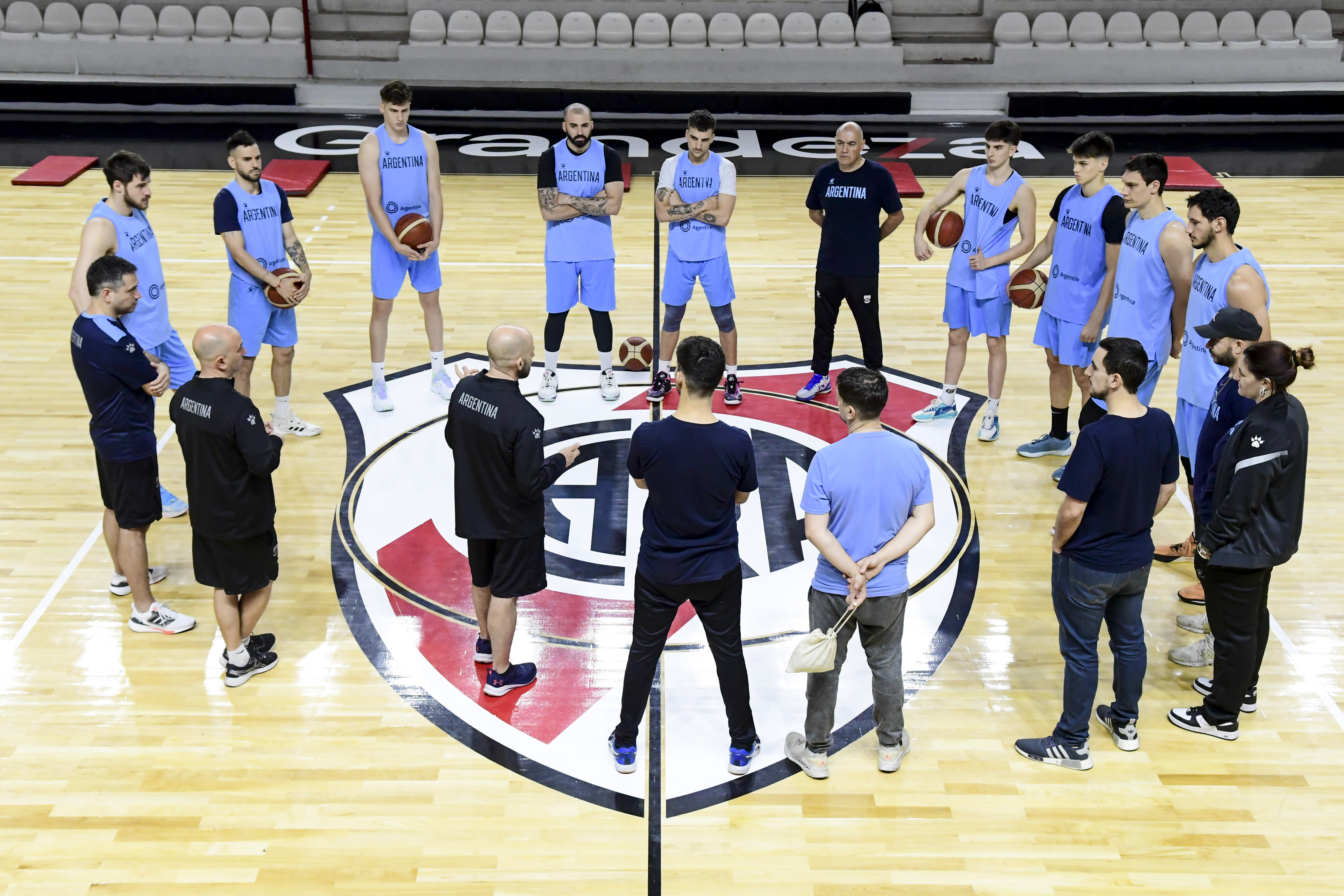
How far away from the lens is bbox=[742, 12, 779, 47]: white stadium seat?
56.3 ft

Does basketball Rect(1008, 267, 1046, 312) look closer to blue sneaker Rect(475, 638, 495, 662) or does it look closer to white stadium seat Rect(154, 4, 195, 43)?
blue sneaker Rect(475, 638, 495, 662)

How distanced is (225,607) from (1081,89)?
612 inches

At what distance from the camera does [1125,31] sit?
1750 centimetres

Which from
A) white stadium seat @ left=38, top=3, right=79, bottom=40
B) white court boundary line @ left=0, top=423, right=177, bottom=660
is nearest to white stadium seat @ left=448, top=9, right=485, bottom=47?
white stadium seat @ left=38, top=3, right=79, bottom=40

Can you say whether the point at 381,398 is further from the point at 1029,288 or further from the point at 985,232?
the point at 1029,288

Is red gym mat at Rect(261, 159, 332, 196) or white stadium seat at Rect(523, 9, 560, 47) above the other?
Answer: white stadium seat at Rect(523, 9, 560, 47)

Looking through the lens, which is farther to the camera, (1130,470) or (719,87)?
(719,87)

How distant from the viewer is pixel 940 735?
4.83 meters

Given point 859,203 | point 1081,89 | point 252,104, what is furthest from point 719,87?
point 859,203

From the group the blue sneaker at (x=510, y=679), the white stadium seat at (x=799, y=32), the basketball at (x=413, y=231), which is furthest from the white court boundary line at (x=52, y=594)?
the white stadium seat at (x=799, y=32)

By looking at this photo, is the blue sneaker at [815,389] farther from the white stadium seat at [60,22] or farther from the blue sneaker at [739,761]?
the white stadium seat at [60,22]

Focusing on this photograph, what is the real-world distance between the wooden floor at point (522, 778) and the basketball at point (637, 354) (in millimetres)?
2024

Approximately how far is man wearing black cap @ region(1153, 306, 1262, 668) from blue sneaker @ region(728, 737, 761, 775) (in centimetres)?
208

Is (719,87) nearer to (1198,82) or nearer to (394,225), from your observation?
(1198,82)
